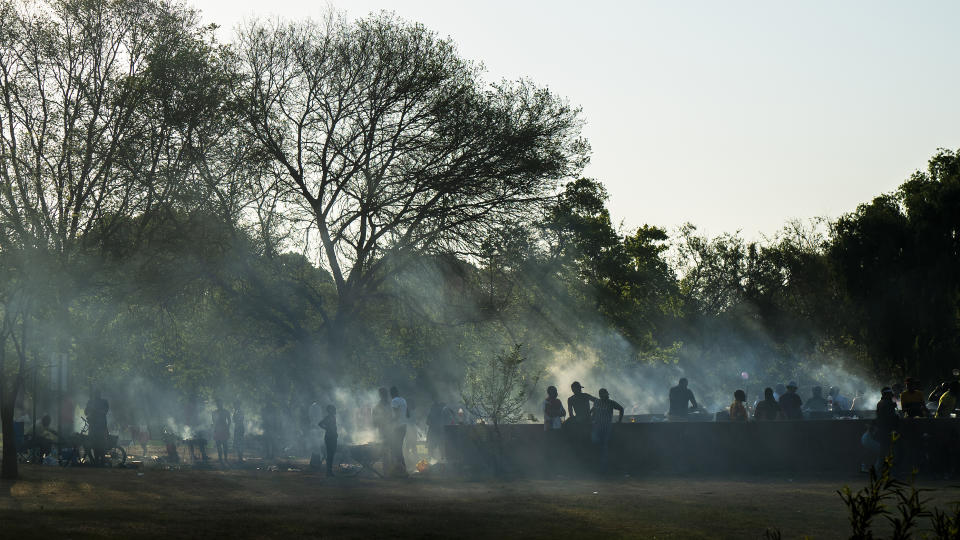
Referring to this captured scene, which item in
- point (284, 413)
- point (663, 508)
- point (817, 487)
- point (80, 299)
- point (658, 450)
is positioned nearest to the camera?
point (663, 508)

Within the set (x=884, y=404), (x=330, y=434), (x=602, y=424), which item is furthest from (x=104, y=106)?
(x=884, y=404)

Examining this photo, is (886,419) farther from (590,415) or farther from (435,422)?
(435,422)

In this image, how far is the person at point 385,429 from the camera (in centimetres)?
2438

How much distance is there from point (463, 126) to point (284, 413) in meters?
13.2

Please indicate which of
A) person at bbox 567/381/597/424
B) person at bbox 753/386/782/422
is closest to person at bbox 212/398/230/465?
person at bbox 567/381/597/424

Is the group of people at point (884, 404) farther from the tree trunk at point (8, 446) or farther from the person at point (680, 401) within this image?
the tree trunk at point (8, 446)

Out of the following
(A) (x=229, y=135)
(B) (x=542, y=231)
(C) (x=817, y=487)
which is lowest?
(C) (x=817, y=487)

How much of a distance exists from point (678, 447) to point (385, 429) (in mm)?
6388

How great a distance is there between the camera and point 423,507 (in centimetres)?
1634

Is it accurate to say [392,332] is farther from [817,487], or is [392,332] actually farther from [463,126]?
[817,487]

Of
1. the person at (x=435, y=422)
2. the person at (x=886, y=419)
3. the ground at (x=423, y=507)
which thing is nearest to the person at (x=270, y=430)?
the person at (x=435, y=422)

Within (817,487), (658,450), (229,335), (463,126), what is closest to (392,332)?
(229,335)

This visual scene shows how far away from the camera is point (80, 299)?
2900cm

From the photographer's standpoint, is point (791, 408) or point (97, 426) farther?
point (97, 426)
